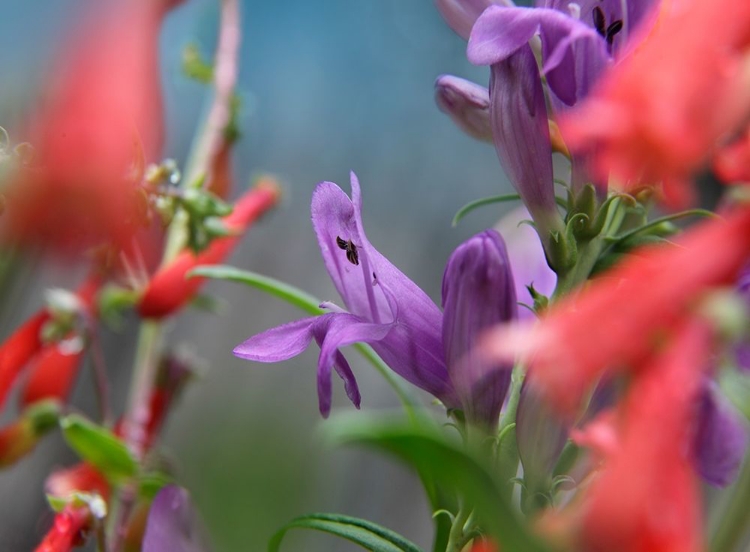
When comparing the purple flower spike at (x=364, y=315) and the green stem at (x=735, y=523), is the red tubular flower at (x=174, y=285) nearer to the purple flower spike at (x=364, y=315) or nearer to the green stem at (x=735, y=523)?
the purple flower spike at (x=364, y=315)

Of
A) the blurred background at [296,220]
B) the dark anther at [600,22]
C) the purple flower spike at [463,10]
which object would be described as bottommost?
the blurred background at [296,220]

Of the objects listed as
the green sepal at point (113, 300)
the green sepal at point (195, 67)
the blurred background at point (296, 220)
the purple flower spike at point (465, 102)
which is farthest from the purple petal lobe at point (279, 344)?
the blurred background at point (296, 220)

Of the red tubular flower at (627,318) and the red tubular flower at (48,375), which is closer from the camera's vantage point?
the red tubular flower at (627,318)

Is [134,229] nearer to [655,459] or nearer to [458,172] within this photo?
[655,459]

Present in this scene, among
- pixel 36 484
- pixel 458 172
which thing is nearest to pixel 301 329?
pixel 36 484

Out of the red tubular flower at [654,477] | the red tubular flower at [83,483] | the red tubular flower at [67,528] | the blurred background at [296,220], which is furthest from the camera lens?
the blurred background at [296,220]

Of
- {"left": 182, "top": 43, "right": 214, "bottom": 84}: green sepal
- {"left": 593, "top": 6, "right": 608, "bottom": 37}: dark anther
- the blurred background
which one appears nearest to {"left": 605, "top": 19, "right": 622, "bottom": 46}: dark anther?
{"left": 593, "top": 6, "right": 608, "bottom": 37}: dark anther
